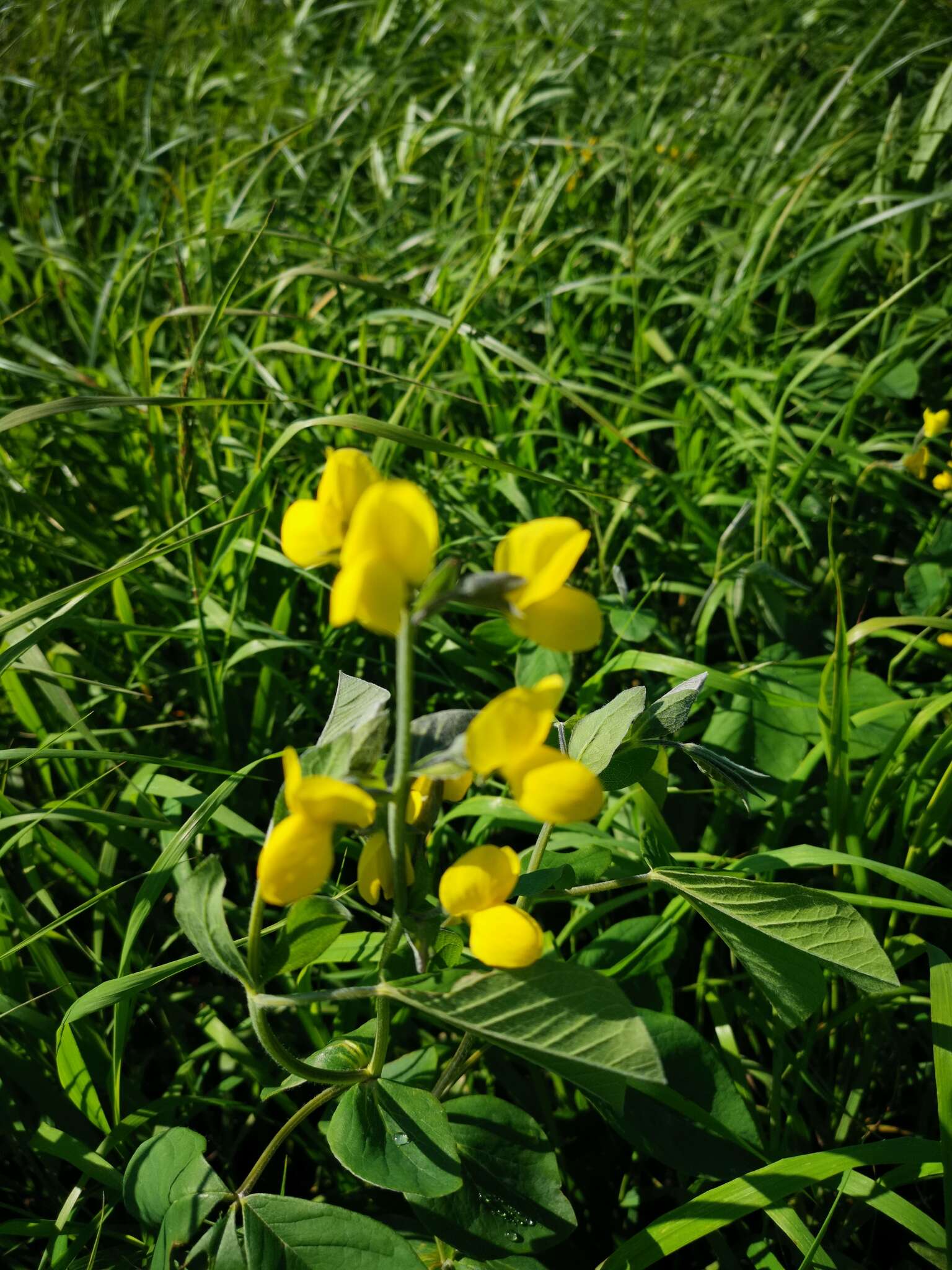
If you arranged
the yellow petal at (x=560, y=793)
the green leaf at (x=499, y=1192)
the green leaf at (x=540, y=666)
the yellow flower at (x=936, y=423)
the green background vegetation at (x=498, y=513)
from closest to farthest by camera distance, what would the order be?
the yellow petal at (x=560, y=793) < the green leaf at (x=499, y=1192) < the green background vegetation at (x=498, y=513) < the green leaf at (x=540, y=666) < the yellow flower at (x=936, y=423)

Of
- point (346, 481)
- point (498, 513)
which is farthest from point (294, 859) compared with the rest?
point (498, 513)

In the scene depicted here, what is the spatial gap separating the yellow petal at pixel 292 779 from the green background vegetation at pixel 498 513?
0.41 m

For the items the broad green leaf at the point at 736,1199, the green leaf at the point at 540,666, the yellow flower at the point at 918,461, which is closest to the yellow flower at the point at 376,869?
the broad green leaf at the point at 736,1199

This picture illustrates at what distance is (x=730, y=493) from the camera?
1656 mm

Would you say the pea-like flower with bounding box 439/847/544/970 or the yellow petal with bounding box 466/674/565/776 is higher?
the yellow petal with bounding box 466/674/565/776

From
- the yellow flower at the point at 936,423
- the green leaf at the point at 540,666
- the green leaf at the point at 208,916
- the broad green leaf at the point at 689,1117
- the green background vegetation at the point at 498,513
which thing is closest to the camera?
the green leaf at the point at 208,916

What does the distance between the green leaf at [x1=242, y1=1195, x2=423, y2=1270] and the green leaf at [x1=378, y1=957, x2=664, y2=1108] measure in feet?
0.63

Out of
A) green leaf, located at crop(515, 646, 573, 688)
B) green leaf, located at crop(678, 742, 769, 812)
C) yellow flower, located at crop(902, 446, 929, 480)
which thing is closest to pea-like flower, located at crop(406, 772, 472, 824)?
green leaf, located at crop(678, 742, 769, 812)

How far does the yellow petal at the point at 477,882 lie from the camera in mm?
560

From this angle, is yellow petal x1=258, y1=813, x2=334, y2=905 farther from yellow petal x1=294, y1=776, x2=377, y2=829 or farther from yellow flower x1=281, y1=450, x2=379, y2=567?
yellow flower x1=281, y1=450, x2=379, y2=567

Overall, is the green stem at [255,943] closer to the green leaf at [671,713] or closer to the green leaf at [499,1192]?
the green leaf at [499,1192]

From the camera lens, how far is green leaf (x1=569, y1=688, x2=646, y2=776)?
72 cm

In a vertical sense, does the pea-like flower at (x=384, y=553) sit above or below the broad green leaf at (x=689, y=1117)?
above

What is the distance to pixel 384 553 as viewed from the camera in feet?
1.76
